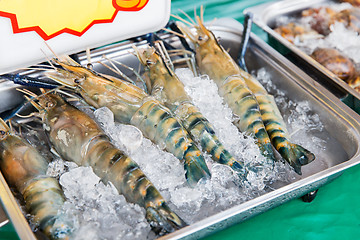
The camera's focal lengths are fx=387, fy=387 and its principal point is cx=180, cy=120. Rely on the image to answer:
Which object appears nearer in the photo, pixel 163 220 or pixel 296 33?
pixel 163 220

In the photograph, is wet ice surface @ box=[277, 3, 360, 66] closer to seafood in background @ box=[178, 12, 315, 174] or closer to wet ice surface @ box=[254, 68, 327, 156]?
wet ice surface @ box=[254, 68, 327, 156]

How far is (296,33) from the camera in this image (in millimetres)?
2787

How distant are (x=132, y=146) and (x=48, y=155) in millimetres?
462

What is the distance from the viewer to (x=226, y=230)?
68.8 inches

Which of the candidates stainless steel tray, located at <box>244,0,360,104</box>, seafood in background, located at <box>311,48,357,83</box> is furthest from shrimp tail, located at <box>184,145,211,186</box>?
seafood in background, located at <box>311,48,357,83</box>

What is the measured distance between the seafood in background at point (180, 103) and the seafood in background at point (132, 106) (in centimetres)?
8

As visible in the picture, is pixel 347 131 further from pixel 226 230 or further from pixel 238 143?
pixel 226 230

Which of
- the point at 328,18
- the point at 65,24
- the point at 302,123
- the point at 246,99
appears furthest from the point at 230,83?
the point at 328,18

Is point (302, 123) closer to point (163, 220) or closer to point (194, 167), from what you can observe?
point (194, 167)

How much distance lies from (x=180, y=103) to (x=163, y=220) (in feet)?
2.32

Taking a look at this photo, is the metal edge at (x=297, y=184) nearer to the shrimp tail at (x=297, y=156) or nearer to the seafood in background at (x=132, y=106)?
the shrimp tail at (x=297, y=156)

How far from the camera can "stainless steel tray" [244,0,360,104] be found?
7.09ft

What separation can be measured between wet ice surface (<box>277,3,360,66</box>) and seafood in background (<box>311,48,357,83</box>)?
0.11m

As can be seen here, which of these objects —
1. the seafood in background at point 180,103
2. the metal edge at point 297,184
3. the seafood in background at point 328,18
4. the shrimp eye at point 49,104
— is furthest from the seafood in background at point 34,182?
the seafood in background at point 328,18
